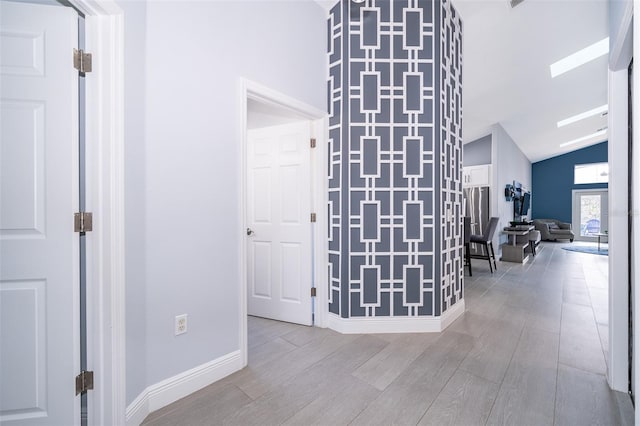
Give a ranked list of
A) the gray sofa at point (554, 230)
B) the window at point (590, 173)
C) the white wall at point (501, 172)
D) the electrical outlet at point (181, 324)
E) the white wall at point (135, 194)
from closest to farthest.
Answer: the white wall at point (135, 194)
the electrical outlet at point (181, 324)
the white wall at point (501, 172)
the gray sofa at point (554, 230)
the window at point (590, 173)

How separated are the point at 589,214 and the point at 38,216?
13569mm

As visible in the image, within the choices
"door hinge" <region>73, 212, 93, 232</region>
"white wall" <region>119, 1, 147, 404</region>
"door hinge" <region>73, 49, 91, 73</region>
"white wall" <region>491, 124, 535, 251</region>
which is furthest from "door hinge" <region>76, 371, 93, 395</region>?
"white wall" <region>491, 124, 535, 251</region>

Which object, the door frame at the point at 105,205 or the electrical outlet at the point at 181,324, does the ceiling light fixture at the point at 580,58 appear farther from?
the electrical outlet at the point at 181,324

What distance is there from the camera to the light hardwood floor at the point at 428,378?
1.53 metres

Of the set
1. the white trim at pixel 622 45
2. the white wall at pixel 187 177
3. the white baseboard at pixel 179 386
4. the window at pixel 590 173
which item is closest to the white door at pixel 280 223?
the white wall at pixel 187 177

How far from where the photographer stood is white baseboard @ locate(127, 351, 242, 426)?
147 cm

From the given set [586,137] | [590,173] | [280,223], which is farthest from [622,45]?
[590,173]

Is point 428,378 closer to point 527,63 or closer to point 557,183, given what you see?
point 527,63

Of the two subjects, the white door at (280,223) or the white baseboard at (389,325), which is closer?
the white baseboard at (389,325)

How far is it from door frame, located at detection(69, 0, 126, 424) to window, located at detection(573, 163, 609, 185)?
42.8 feet

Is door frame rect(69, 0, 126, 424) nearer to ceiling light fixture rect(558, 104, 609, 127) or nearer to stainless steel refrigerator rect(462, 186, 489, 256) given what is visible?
stainless steel refrigerator rect(462, 186, 489, 256)

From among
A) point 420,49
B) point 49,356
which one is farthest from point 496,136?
point 49,356

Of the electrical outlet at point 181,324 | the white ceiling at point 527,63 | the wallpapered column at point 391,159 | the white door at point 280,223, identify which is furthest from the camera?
the white ceiling at point 527,63

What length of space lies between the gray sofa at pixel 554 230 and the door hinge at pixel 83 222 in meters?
Result: 11.9
